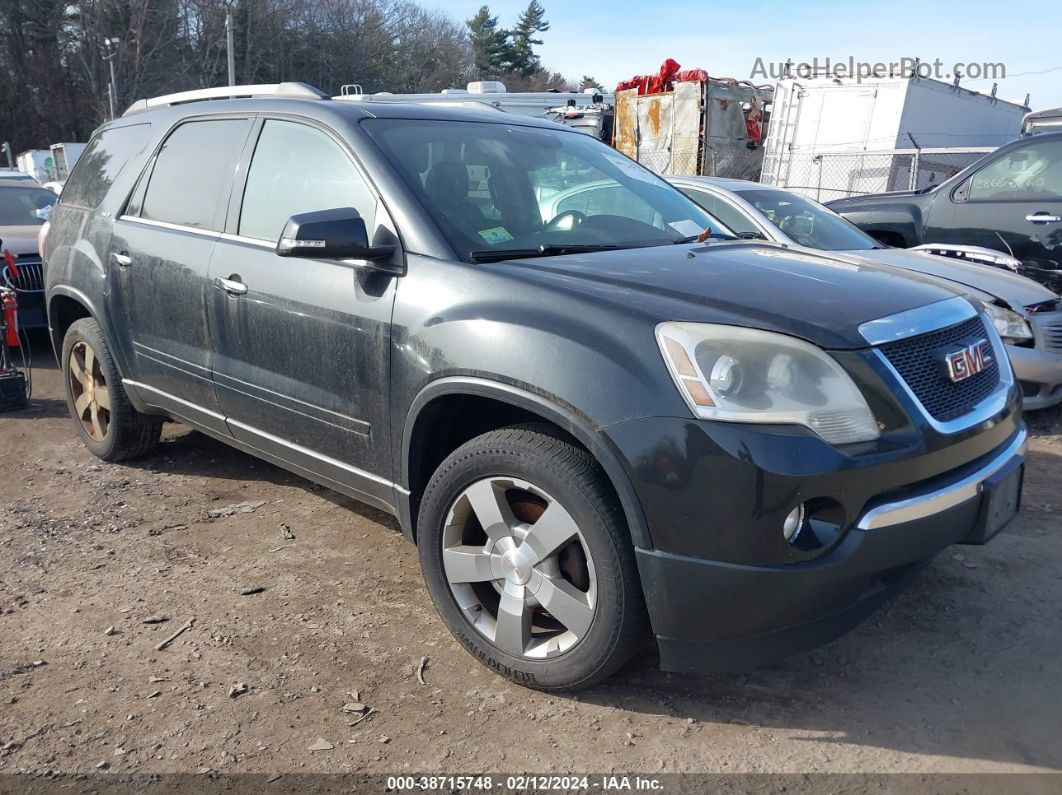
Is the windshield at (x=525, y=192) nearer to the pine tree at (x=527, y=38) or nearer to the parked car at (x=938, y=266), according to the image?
the parked car at (x=938, y=266)

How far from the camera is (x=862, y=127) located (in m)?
14.6

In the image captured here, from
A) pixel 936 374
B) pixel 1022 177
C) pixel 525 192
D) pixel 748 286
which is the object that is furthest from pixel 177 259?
pixel 1022 177

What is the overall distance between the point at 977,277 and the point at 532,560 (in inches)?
171

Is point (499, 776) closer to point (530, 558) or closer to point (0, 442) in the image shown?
point (530, 558)

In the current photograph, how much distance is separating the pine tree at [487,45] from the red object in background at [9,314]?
6312cm

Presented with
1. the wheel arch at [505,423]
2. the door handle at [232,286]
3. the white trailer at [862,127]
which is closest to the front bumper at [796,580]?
the wheel arch at [505,423]

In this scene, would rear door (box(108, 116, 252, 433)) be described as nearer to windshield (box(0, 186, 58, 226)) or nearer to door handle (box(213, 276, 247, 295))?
door handle (box(213, 276, 247, 295))

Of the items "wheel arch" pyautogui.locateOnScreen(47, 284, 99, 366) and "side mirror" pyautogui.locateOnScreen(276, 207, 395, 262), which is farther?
"wheel arch" pyautogui.locateOnScreen(47, 284, 99, 366)

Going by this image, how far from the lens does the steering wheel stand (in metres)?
3.32

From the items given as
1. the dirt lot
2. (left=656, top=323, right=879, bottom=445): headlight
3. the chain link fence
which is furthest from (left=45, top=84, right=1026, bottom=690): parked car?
the chain link fence

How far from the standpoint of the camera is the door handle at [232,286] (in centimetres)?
353

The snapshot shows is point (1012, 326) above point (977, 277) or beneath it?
beneath

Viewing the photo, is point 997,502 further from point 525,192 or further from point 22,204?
point 22,204

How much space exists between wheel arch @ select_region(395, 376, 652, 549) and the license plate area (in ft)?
3.33
